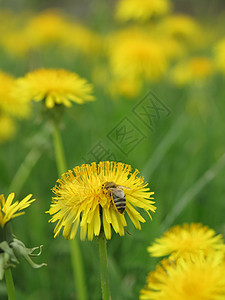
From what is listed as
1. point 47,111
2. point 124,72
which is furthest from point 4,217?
point 124,72

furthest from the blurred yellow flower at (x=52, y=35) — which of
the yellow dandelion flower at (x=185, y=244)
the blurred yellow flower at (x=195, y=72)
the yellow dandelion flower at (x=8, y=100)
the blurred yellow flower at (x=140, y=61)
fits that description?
the yellow dandelion flower at (x=185, y=244)

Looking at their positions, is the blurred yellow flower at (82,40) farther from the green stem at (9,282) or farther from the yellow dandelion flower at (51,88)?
the green stem at (9,282)

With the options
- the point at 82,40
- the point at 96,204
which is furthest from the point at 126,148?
the point at 82,40

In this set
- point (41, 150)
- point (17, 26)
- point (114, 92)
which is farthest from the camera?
point (17, 26)

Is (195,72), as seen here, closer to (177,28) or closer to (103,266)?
(177,28)

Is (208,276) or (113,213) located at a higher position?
(113,213)

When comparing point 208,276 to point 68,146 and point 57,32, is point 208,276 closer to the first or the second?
point 68,146
